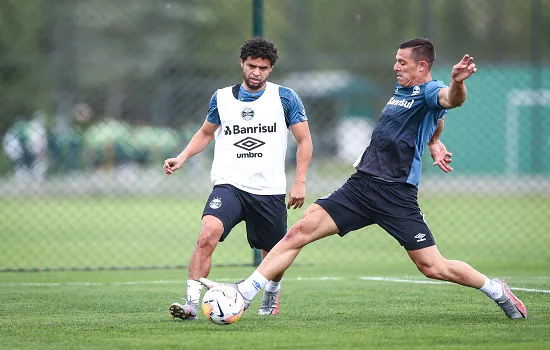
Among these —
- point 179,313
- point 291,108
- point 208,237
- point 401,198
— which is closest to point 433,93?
point 401,198

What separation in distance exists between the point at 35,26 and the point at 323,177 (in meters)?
14.5

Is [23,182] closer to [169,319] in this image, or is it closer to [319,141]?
[319,141]

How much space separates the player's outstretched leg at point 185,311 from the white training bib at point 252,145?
1069 millimetres

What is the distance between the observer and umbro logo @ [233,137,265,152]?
8.07 meters

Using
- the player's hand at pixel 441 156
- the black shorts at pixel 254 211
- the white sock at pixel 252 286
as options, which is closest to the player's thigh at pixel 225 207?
the black shorts at pixel 254 211

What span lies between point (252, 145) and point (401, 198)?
133cm

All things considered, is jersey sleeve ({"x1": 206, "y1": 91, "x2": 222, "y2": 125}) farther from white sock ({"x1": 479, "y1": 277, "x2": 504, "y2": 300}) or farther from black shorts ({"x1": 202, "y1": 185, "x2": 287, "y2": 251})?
white sock ({"x1": 479, "y1": 277, "x2": 504, "y2": 300})

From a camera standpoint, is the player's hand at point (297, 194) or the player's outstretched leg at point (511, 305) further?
the player's hand at point (297, 194)

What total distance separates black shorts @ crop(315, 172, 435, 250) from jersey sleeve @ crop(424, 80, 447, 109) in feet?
2.14

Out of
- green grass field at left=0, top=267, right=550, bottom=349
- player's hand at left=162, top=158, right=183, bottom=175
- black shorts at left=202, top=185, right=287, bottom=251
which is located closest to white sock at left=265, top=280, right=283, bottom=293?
green grass field at left=0, top=267, right=550, bottom=349

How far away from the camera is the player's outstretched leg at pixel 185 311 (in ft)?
24.2

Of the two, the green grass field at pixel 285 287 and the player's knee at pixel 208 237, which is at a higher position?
the player's knee at pixel 208 237

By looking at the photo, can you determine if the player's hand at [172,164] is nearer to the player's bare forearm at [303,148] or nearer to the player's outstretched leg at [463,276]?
the player's bare forearm at [303,148]

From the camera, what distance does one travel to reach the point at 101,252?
14.9m
